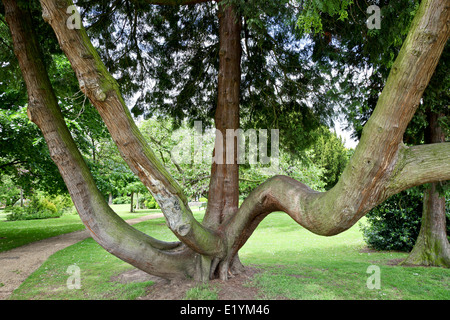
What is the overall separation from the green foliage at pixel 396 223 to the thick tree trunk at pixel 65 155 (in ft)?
26.7

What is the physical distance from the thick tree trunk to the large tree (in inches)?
0.6

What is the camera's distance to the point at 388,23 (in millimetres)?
4062

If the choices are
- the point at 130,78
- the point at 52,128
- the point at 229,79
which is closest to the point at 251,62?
the point at 229,79

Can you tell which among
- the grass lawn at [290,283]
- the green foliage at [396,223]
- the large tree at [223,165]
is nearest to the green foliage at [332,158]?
the green foliage at [396,223]

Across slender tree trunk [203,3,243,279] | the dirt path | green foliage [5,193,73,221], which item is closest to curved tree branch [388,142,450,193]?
slender tree trunk [203,3,243,279]

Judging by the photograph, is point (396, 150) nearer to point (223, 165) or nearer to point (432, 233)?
point (223, 165)

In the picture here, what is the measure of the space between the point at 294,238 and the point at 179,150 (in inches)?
343

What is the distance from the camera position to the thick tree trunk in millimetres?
4242

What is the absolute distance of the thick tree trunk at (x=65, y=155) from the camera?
13.9 ft

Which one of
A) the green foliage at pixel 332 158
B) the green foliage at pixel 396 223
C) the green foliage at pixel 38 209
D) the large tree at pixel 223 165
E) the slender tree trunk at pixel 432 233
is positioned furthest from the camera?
the green foliage at pixel 332 158

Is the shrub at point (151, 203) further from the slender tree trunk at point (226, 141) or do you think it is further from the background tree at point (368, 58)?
the background tree at point (368, 58)

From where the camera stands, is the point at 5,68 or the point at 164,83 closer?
the point at 5,68

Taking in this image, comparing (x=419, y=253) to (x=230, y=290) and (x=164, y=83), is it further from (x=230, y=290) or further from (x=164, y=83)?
(x=164, y=83)

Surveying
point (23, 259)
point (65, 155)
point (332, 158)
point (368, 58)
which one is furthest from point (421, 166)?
point (332, 158)
